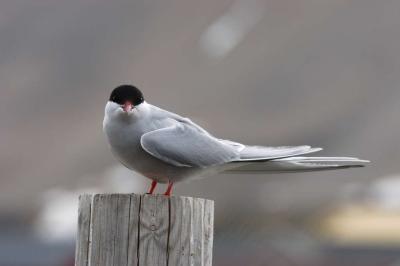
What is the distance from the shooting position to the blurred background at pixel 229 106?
946 centimetres

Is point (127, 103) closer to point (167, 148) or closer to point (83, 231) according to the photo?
point (167, 148)

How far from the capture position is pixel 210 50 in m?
14.1

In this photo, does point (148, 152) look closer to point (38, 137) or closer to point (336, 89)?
point (38, 137)

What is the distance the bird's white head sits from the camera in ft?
11.0

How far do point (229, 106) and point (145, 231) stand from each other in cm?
922

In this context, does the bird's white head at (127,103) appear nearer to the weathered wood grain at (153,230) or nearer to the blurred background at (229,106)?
the weathered wood grain at (153,230)

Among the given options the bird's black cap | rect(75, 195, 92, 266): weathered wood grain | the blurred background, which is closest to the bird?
the bird's black cap

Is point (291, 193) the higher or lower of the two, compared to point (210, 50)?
lower

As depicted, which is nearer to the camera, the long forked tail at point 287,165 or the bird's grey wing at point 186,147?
the bird's grey wing at point 186,147

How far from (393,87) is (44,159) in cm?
510

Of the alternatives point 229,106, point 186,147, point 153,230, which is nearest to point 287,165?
point 186,147

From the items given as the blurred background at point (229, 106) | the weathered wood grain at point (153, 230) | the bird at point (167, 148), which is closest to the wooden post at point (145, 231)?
the weathered wood grain at point (153, 230)

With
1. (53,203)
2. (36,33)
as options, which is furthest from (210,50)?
(53,203)

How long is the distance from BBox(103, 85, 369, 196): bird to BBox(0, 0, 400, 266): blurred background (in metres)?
3.32
